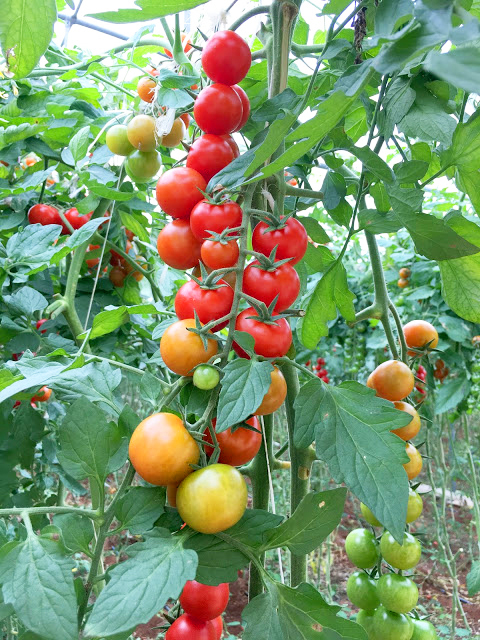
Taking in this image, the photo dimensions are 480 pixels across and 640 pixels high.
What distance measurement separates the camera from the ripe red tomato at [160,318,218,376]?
393 mm

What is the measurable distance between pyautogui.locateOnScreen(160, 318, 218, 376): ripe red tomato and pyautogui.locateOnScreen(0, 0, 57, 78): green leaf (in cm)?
24

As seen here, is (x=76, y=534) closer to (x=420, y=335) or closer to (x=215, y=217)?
(x=215, y=217)

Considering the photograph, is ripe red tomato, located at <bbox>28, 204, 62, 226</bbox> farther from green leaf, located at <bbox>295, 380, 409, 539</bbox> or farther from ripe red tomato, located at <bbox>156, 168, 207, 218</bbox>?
green leaf, located at <bbox>295, 380, 409, 539</bbox>

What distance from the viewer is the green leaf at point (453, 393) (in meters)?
1.53

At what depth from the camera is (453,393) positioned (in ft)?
5.11

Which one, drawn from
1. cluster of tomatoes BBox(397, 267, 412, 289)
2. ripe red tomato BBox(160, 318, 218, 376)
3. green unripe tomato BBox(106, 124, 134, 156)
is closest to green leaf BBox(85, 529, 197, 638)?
ripe red tomato BBox(160, 318, 218, 376)

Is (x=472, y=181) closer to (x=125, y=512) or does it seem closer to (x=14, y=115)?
(x=125, y=512)

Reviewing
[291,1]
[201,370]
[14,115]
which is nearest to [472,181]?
[291,1]

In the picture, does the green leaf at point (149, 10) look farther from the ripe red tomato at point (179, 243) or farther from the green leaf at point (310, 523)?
the green leaf at point (310, 523)

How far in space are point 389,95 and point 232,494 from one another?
362mm

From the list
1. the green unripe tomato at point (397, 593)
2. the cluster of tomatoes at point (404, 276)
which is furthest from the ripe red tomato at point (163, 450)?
the cluster of tomatoes at point (404, 276)

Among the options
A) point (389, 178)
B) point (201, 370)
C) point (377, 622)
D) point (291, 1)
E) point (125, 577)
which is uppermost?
point (291, 1)

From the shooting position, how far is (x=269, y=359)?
1.35 feet

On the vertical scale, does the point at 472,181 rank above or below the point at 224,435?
above
